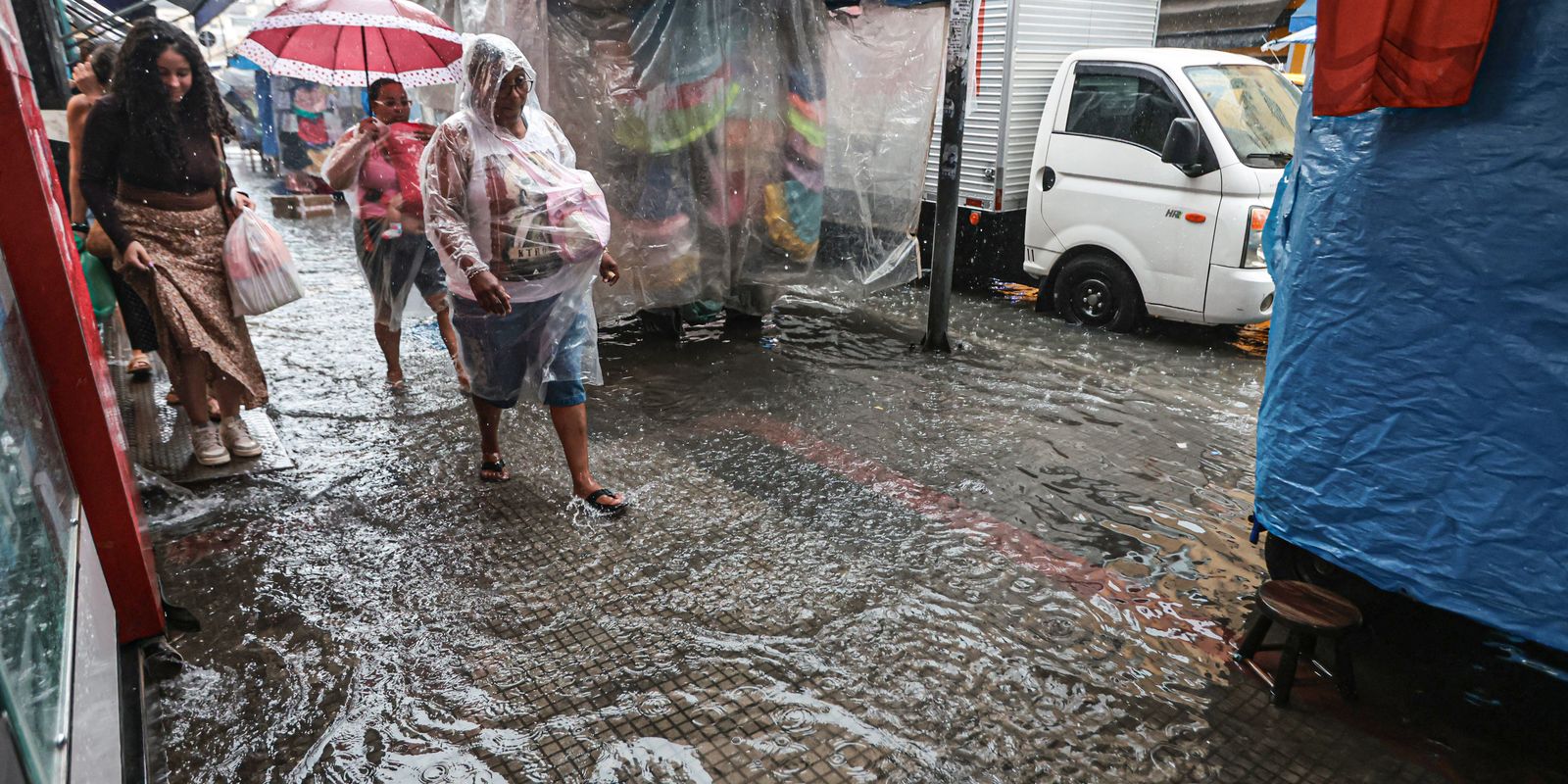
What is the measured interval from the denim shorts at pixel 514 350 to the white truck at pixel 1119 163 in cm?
420

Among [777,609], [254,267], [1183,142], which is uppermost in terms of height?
[1183,142]

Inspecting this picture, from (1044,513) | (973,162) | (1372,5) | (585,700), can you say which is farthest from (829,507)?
(973,162)

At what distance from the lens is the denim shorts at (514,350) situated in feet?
11.8

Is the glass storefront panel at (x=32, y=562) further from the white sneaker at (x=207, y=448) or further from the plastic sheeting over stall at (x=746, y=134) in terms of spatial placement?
the plastic sheeting over stall at (x=746, y=134)

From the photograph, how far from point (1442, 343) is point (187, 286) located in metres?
4.49

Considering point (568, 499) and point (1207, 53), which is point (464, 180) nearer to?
point (568, 499)

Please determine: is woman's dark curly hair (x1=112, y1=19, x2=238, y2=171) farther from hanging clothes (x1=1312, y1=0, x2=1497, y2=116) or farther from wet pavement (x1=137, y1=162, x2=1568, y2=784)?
hanging clothes (x1=1312, y1=0, x2=1497, y2=116)

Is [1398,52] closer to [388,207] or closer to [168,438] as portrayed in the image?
[388,207]

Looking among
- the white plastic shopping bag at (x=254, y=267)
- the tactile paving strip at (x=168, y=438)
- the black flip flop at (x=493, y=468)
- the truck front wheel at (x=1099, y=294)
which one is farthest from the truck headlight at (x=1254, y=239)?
the tactile paving strip at (x=168, y=438)

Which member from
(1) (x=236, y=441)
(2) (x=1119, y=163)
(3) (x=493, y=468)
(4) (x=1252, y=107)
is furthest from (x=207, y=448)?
(4) (x=1252, y=107)

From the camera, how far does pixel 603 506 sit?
Result: 383 centimetres

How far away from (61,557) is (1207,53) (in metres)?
7.04

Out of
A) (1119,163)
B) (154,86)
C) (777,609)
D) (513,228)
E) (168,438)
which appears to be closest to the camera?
(777,609)

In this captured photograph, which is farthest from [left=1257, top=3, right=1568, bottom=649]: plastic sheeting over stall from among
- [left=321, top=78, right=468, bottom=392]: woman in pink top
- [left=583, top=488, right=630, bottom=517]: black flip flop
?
[left=321, top=78, right=468, bottom=392]: woman in pink top
